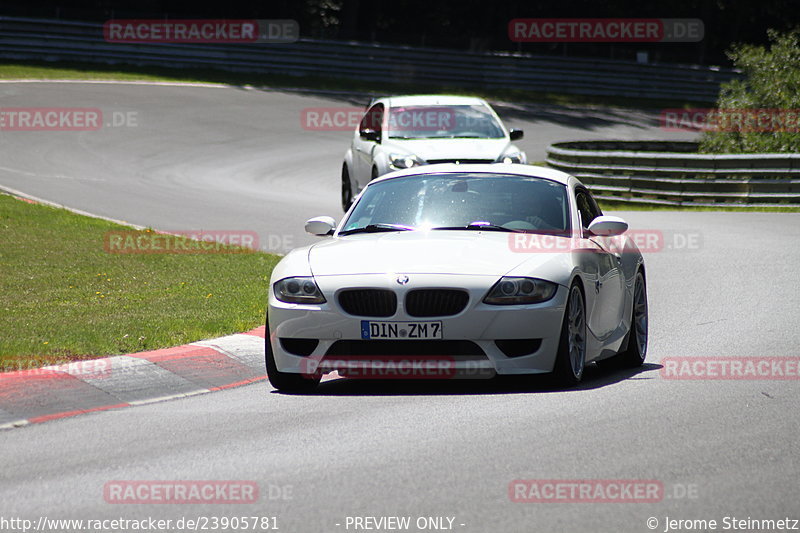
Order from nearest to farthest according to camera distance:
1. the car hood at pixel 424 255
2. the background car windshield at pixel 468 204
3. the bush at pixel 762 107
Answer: the car hood at pixel 424 255, the background car windshield at pixel 468 204, the bush at pixel 762 107

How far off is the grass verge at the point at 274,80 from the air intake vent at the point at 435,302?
3758cm

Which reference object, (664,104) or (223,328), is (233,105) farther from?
(223,328)

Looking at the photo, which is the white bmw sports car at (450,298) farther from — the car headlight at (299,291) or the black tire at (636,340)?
the black tire at (636,340)

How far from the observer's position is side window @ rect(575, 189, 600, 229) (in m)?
9.67

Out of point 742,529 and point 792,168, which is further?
point 792,168

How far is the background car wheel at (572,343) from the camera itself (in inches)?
322

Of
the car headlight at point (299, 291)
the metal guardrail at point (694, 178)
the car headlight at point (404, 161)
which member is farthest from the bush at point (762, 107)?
the car headlight at point (299, 291)

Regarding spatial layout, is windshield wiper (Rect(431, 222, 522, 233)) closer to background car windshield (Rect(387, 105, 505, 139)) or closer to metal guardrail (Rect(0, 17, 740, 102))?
background car windshield (Rect(387, 105, 505, 139))

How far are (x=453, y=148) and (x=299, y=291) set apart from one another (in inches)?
438

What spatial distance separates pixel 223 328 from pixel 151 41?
1687 inches

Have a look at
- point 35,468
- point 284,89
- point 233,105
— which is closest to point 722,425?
point 35,468

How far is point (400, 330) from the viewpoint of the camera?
7926mm

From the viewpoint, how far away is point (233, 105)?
42.0 metres

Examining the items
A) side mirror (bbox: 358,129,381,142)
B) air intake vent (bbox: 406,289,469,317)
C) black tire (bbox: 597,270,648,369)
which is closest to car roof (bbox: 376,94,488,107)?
side mirror (bbox: 358,129,381,142)
